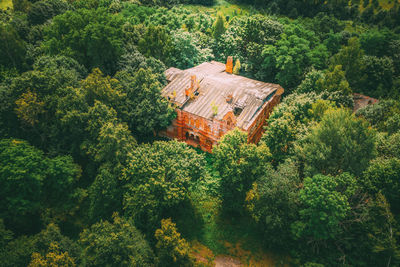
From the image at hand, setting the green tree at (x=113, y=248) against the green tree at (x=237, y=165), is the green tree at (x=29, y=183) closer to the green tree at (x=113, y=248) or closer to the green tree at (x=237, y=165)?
the green tree at (x=113, y=248)

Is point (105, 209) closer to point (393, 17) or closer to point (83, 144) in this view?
point (83, 144)

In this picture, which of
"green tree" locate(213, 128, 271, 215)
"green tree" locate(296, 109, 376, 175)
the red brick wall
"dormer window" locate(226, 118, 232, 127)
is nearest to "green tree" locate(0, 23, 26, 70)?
the red brick wall

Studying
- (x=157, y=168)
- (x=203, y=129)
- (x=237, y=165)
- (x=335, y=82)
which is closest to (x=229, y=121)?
(x=203, y=129)

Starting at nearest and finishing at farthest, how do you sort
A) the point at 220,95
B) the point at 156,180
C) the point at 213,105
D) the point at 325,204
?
the point at 325,204 → the point at 156,180 → the point at 213,105 → the point at 220,95

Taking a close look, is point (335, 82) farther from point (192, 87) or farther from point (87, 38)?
point (87, 38)

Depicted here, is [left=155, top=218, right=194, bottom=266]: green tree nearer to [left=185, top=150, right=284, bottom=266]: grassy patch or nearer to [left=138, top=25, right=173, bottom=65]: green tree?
[left=185, top=150, right=284, bottom=266]: grassy patch

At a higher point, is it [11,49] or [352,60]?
[352,60]

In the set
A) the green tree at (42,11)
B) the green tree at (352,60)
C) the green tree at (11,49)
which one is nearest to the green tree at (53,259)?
the green tree at (11,49)
